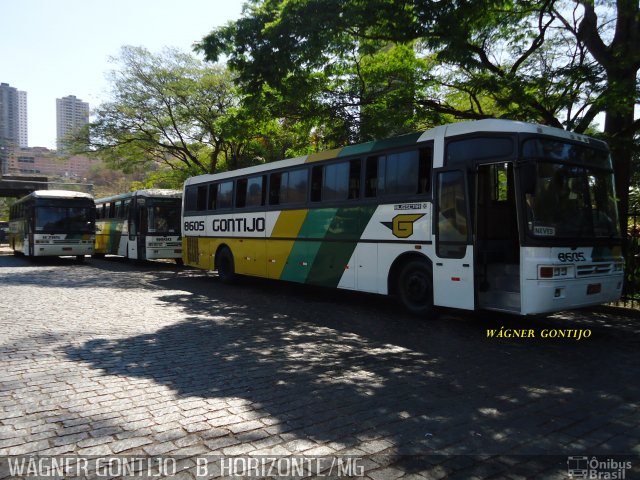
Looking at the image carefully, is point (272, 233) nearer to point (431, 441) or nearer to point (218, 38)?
point (218, 38)

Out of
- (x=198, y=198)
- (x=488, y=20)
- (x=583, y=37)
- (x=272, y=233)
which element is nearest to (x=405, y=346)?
(x=272, y=233)

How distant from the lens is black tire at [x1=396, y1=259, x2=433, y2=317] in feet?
28.3

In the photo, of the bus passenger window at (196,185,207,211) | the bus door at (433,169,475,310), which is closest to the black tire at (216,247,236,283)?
the bus passenger window at (196,185,207,211)

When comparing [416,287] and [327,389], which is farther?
[416,287]

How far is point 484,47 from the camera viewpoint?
12.2m

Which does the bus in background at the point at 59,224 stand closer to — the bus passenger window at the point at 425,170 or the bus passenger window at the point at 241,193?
the bus passenger window at the point at 241,193

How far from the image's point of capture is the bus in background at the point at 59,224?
20969 mm

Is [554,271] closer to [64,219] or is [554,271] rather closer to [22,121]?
[64,219]

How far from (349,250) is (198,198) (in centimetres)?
730

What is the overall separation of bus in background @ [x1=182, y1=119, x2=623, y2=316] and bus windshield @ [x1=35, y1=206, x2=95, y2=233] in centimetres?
1378

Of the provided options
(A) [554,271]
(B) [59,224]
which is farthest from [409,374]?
(B) [59,224]

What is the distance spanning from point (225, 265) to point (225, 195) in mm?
2049

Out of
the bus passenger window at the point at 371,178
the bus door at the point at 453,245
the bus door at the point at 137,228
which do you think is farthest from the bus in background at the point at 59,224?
the bus door at the point at 453,245

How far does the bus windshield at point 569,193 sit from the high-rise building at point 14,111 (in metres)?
109
